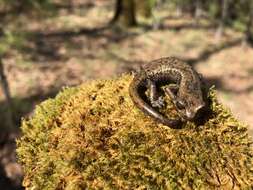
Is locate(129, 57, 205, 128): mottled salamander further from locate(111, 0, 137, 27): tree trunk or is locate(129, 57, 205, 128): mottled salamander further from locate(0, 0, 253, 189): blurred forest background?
locate(111, 0, 137, 27): tree trunk

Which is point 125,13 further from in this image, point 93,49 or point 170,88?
point 170,88

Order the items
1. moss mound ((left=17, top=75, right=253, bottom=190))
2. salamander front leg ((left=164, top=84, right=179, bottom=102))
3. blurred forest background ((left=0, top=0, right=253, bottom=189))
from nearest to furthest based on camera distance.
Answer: moss mound ((left=17, top=75, right=253, bottom=190)), salamander front leg ((left=164, top=84, right=179, bottom=102)), blurred forest background ((left=0, top=0, right=253, bottom=189))

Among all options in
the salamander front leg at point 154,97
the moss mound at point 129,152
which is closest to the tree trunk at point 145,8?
the salamander front leg at point 154,97

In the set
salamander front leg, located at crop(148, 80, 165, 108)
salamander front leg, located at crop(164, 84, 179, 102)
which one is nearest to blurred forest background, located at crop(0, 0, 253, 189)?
salamander front leg, located at crop(148, 80, 165, 108)

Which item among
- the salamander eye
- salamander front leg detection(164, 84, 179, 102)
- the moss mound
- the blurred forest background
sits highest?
the salamander eye

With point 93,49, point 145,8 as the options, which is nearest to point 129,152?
point 93,49

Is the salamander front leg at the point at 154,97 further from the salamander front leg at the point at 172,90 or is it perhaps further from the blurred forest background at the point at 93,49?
the blurred forest background at the point at 93,49
